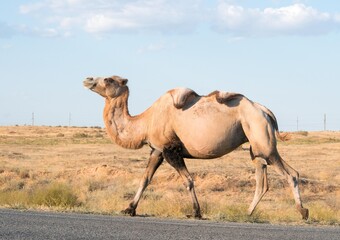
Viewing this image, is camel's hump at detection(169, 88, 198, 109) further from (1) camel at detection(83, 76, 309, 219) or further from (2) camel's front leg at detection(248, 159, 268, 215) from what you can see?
(2) camel's front leg at detection(248, 159, 268, 215)

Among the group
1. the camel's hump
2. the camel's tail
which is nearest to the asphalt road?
the camel's hump

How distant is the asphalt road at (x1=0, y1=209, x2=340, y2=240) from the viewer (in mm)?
9500

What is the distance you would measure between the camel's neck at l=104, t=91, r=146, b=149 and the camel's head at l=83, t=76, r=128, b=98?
124 mm

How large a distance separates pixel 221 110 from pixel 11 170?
20.7 meters

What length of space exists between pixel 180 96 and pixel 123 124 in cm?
146

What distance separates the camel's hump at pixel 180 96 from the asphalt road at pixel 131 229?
2669 mm

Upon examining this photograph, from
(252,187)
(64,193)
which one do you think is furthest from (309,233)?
(252,187)

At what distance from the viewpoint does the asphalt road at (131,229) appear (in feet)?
31.2

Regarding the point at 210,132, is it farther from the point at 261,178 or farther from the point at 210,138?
the point at 261,178

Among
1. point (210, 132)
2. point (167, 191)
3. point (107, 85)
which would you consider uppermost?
point (107, 85)

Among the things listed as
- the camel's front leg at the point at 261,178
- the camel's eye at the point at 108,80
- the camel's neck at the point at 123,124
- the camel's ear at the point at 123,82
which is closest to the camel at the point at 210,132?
the camel's front leg at the point at 261,178

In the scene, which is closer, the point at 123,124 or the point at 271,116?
the point at 271,116

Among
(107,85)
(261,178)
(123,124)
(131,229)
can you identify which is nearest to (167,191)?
(123,124)

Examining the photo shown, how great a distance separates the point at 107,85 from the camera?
15172mm
